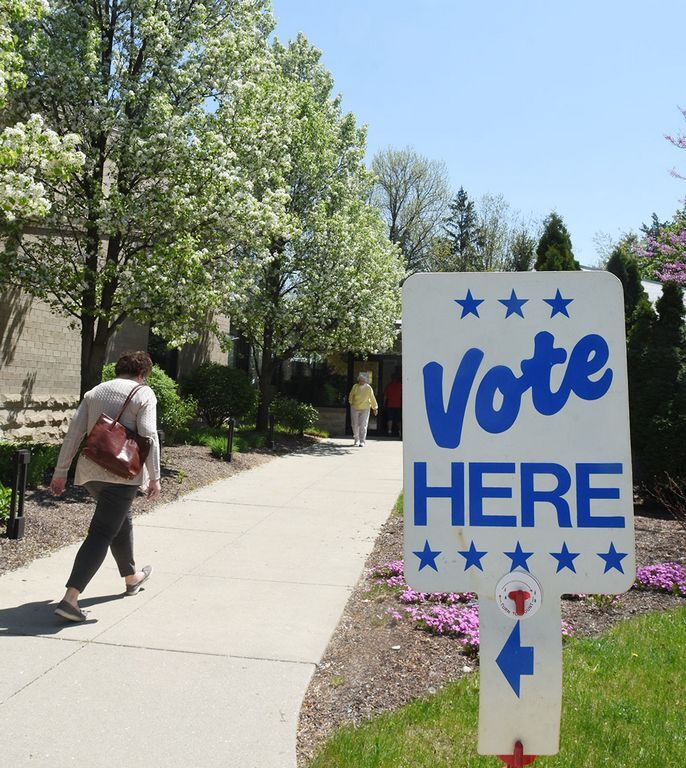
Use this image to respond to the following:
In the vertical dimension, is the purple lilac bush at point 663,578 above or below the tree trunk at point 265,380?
below

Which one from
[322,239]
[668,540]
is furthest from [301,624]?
[322,239]

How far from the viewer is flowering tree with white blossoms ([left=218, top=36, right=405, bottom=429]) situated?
1742 cm

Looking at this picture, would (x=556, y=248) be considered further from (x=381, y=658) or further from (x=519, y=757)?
(x=519, y=757)

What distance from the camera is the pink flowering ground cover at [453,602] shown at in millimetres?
5461

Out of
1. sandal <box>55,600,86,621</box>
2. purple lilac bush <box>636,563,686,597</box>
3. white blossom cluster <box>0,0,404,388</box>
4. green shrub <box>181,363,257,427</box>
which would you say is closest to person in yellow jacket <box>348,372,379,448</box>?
green shrub <box>181,363,257,427</box>

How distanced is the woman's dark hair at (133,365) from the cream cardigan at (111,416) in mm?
107

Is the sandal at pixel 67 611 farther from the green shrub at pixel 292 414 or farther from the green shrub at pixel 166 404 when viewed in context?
the green shrub at pixel 292 414

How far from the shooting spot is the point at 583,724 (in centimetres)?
397

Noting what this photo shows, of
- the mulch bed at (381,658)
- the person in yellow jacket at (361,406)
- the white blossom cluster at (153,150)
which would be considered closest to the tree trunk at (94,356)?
the white blossom cluster at (153,150)

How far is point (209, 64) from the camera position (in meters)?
10.6

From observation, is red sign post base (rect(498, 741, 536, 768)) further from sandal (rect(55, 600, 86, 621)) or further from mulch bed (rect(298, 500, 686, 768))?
sandal (rect(55, 600, 86, 621))

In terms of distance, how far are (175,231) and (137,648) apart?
6608 millimetres

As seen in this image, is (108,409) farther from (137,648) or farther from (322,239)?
(322,239)

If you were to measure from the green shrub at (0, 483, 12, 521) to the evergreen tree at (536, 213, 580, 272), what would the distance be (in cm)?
967
